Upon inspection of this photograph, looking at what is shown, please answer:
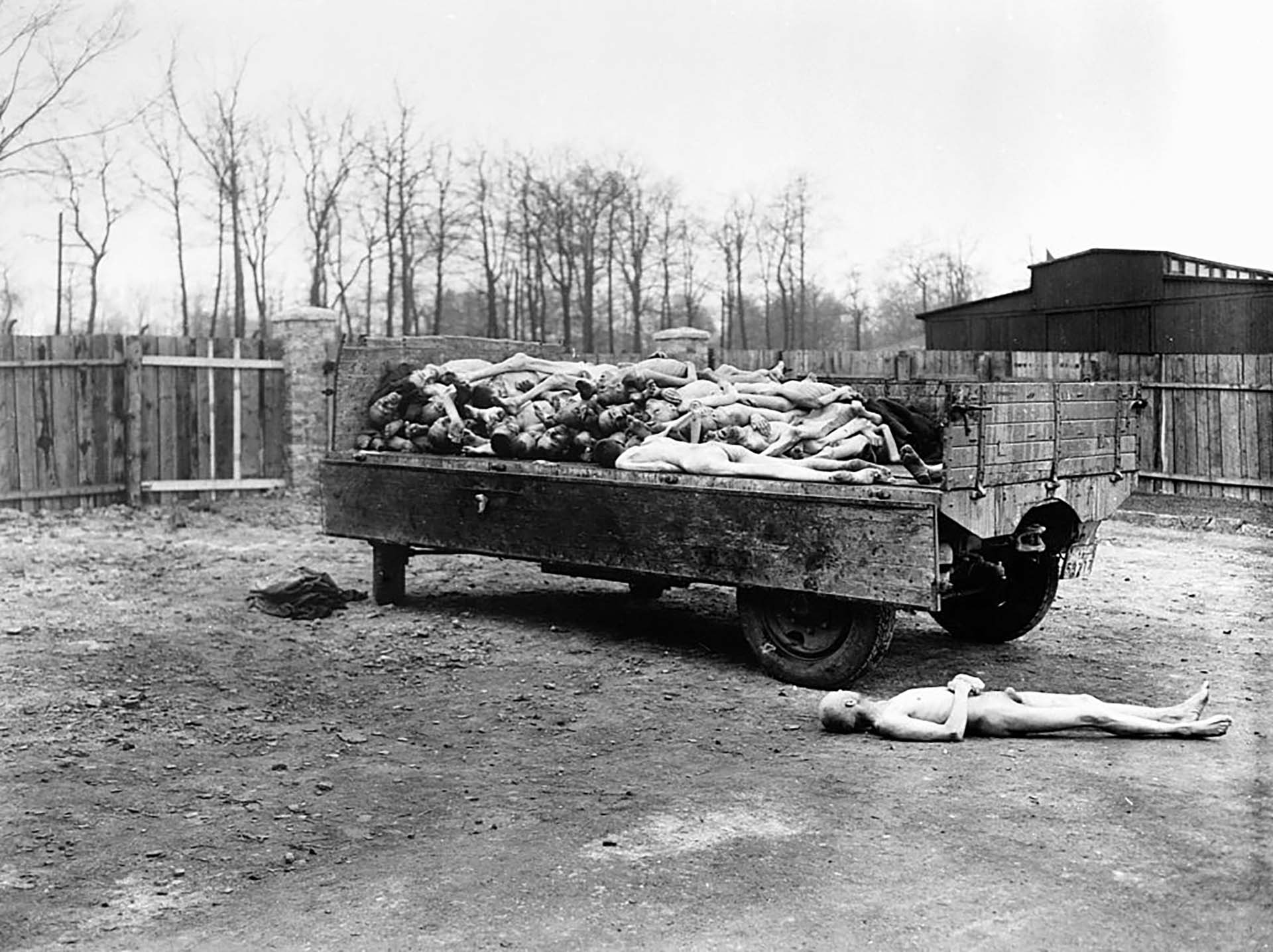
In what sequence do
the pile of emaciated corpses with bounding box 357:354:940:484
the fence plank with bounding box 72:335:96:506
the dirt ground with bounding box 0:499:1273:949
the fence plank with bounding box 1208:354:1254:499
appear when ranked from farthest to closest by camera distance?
the fence plank with bounding box 1208:354:1254:499
the fence plank with bounding box 72:335:96:506
the pile of emaciated corpses with bounding box 357:354:940:484
the dirt ground with bounding box 0:499:1273:949

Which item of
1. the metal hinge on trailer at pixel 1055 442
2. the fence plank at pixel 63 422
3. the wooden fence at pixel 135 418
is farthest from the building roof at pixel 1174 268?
the fence plank at pixel 63 422

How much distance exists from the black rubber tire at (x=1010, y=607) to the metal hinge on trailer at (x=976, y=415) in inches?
61.6

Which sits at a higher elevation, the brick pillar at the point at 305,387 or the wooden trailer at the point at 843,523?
the brick pillar at the point at 305,387

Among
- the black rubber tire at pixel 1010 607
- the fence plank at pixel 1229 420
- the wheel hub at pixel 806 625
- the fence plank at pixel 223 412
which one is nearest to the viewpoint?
the wheel hub at pixel 806 625

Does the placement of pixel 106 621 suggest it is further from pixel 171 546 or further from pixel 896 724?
pixel 896 724

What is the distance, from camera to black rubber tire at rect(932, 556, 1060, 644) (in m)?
7.83

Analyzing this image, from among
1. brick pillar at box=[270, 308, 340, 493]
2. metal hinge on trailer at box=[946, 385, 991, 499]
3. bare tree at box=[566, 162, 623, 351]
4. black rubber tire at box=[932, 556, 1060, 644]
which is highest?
bare tree at box=[566, 162, 623, 351]

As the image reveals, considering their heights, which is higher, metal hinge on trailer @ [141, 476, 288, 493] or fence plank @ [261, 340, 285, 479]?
fence plank @ [261, 340, 285, 479]

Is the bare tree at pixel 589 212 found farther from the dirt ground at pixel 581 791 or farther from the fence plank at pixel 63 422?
the dirt ground at pixel 581 791

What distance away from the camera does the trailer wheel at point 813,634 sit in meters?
6.62

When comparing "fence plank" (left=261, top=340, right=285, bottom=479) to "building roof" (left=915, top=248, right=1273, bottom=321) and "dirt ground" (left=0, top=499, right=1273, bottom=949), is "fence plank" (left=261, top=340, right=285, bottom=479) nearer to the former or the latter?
"dirt ground" (left=0, top=499, right=1273, bottom=949)

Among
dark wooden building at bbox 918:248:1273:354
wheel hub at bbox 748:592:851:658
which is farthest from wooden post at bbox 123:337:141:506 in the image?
dark wooden building at bbox 918:248:1273:354

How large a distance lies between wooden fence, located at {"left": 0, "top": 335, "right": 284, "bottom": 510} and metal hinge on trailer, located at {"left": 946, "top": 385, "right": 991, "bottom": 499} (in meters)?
10.9

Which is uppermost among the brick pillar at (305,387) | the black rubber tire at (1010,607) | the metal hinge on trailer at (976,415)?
the brick pillar at (305,387)
